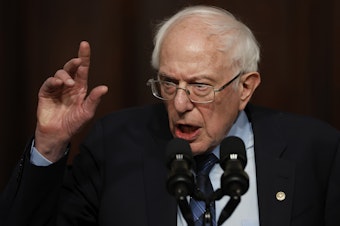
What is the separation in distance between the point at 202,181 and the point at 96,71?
30.1 inches

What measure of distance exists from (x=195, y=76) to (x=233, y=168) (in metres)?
0.61

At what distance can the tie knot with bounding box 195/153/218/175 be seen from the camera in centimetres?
204

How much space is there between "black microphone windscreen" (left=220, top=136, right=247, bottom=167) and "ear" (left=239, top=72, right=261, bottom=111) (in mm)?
647

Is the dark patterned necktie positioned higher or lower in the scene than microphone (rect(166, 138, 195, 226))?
lower

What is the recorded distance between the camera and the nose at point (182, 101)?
1.91m

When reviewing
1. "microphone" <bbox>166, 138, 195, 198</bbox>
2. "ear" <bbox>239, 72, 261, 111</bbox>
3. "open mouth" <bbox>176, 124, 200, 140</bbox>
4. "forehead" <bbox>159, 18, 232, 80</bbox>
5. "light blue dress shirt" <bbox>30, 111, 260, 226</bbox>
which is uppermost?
"forehead" <bbox>159, 18, 232, 80</bbox>

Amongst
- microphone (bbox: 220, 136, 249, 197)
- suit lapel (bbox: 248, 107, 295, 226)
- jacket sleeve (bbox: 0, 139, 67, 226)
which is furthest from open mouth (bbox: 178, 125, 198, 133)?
microphone (bbox: 220, 136, 249, 197)

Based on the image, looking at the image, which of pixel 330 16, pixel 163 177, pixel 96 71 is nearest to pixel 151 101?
pixel 96 71

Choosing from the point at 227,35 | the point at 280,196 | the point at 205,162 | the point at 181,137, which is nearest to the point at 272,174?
the point at 280,196

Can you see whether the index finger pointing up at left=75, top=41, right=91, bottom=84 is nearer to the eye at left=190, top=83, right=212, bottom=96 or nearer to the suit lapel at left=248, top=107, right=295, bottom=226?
the eye at left=190, top=83, right=212, bottom=96

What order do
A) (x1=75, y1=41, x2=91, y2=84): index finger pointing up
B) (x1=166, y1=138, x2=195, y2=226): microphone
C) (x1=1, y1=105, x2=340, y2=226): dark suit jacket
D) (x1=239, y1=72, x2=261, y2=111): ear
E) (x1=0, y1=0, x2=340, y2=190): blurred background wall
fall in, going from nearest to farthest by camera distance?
(x1=166, y1=138, x2=195, y2=226): microphone
(x1=75, y1=41, x2=91, y2=84): index finger pointing up
(x1=1, y1=105, x2=340, y2=226): dark suit jacket
(x1=239, y1=72, x2=261, y2=111): ear
(x1=0, y1=0, x2=340, y2=190): blurred background wall

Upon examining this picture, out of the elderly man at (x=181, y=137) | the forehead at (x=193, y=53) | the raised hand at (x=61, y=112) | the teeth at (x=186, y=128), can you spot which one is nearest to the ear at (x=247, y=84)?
the elderly man at (x=181, y=137)

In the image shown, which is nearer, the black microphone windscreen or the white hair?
the black microphone windscreen

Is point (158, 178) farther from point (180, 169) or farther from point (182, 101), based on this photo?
point (180, 169)
